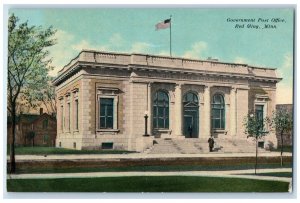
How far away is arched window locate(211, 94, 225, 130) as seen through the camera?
26978 millimetres

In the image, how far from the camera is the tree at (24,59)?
24266mm

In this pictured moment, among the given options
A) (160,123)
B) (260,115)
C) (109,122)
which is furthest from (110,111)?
(260,115)

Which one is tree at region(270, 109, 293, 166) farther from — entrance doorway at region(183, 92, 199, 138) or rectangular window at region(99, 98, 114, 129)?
rectangular window at region(99, 98, 114, 129)

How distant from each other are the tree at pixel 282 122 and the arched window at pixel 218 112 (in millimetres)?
2160

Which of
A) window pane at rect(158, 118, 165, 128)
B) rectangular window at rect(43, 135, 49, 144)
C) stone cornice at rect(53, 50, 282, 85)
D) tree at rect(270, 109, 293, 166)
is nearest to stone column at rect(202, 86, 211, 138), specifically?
stone cornice at rect(53, 50, 282, 85)

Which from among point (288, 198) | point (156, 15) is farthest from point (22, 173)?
point (288, 198)

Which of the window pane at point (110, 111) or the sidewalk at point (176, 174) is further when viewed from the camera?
the window pane at point (110, 111)

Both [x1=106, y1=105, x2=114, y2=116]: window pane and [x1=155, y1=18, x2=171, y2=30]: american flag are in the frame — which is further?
[x1=106, y1=105, x2=114, y2=116]: window pane

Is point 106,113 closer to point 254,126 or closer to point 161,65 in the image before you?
point 161,65

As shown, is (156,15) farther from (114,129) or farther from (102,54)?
(114,129)

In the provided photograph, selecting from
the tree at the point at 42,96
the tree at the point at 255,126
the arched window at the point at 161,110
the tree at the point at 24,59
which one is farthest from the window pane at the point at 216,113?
the tree at the point at 24,59

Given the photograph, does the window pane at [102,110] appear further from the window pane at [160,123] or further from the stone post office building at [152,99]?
the window pane at [160,123]

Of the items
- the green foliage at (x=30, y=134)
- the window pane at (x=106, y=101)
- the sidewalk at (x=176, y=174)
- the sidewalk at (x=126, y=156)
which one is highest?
the window pane at (x=106, y=101)

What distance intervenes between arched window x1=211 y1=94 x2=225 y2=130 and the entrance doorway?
0.77 meters
